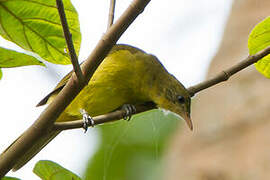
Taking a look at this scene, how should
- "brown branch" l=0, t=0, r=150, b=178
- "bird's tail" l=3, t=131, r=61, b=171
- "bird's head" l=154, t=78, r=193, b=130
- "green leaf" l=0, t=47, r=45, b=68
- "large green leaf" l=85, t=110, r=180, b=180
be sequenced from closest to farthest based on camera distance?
1. "brown branch" l=0, t=0, r=150, b=178
2. "green leaf" l=0, t=47, r=45, b=68
3. "bird's tail" l=3, t=131, r=61, b=171
4. "bird's head" l=154, t=78, r=193, b=130
5. "large green leaf" l=85, t=110, r=180, b=180

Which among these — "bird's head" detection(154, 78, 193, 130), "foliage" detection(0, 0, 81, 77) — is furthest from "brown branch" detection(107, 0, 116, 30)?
"bird's head" detection(154, 78, 193, 130)

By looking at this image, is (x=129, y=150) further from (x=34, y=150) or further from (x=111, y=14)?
(x=111, y=14)

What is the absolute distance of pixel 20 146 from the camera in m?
1.97

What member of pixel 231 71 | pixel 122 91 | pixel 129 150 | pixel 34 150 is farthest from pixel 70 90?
pixel 129 150

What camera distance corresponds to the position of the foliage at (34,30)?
2.14 meters

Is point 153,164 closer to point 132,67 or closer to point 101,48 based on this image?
point 132,67

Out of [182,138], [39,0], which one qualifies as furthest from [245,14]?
[39,0]

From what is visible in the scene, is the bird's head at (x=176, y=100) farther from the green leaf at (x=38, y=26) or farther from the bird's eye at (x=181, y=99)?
the green leaf at (x=38, y=26)

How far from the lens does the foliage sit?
7.03 feet

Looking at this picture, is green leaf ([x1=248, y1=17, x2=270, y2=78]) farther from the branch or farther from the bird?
the bird

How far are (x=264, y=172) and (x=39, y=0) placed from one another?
5777mm

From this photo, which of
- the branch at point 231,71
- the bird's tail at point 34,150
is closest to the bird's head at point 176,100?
the bird's tail at point 34,150

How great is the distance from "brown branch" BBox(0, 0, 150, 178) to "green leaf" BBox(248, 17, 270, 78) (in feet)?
Result: 2.06

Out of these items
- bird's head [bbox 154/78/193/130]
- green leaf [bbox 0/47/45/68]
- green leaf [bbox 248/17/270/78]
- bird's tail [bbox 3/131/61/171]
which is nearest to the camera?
green leaf [bbox 0/47/45/68]
